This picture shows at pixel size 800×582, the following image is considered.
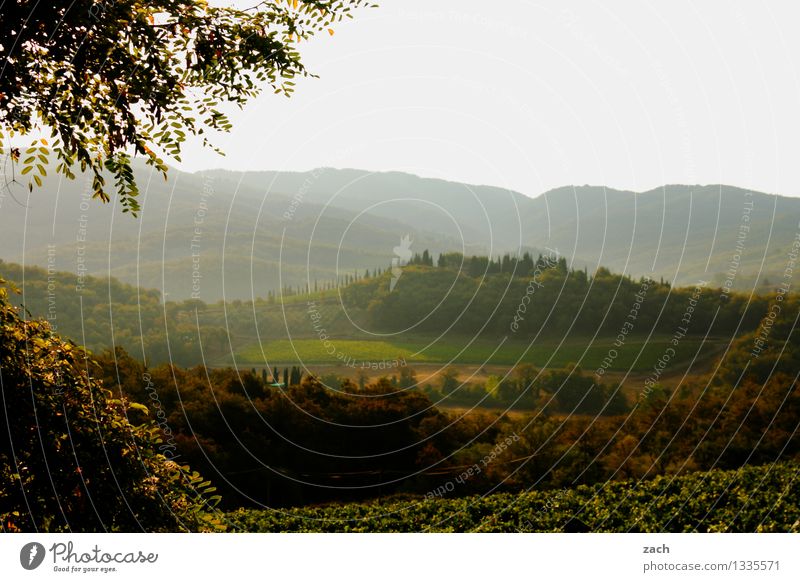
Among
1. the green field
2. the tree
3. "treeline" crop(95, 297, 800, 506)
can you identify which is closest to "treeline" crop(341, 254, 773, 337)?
the green field

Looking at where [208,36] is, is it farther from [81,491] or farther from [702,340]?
[702,340]

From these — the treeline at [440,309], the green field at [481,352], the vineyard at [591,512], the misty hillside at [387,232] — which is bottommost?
the vineyard at [591,512]

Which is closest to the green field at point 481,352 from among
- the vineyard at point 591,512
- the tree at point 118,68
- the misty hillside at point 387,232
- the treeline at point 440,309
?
the treeline at point 440,309

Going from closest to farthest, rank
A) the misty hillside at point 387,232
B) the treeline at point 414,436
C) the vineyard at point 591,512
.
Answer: the vineyard at point 591,512 < the treeline at point 414,436 < the misty hillside at point 387,232

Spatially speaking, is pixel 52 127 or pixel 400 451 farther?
pixel 400 451

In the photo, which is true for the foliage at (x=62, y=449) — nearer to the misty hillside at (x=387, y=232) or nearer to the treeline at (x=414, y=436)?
the treeline at (x=414, y=436)

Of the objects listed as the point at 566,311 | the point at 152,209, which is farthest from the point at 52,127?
the point at 152,209
